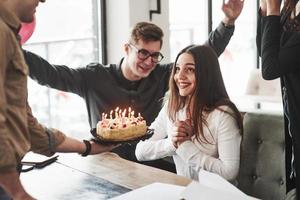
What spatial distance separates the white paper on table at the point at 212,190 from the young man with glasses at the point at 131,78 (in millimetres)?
1083

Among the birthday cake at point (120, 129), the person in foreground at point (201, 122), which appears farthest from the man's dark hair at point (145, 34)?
the birthday cake at point (120, 129)

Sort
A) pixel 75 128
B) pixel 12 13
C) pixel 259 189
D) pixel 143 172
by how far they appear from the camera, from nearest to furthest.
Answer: pixel 12 13
pixel 143 172
pixel 259 189
pixel 75 128

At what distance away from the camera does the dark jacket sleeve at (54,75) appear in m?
2.21

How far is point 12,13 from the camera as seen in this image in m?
0.92

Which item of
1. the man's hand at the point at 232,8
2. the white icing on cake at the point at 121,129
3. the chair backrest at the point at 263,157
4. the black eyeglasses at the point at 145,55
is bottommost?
the chair backrest at the point at 263,157

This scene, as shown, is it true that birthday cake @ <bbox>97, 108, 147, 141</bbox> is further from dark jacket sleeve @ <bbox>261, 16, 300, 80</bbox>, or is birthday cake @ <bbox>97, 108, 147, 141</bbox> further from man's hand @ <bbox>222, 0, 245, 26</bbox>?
man's hand @ <bbox>222, 0, 245, 26</bbox>

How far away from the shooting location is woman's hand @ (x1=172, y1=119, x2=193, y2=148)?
1.78 meters

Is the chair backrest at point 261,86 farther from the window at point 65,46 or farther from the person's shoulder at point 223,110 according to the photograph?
the person's shoulder at point 223,110

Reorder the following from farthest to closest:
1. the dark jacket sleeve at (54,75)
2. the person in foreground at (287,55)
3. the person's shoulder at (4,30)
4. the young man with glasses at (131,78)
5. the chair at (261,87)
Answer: the chair at (261,87), the young man with glasses at (131,78), the dark jacket sleeve at (54,75), the person in foreground at (287,55), the person's shoulder at (4,30)

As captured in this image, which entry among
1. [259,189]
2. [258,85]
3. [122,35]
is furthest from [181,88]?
[258,85]

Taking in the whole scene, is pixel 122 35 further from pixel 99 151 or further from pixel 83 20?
pixel 99 151

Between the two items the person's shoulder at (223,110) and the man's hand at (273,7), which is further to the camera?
the person's shoulder at (223,110)

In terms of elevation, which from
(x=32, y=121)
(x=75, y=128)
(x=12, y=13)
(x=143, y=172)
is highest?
(x=12, y=13)

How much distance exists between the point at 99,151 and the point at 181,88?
0.47 m
